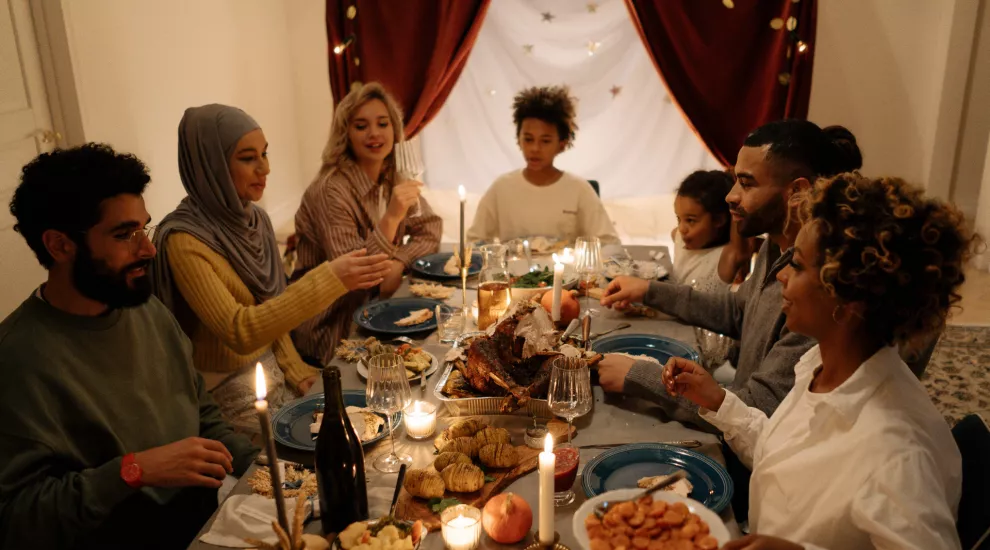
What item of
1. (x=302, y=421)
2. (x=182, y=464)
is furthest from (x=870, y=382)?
(x=182, y=464)

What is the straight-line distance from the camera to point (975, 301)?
415cm

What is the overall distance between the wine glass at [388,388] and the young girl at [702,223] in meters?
1.44

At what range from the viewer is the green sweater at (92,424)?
1391mm

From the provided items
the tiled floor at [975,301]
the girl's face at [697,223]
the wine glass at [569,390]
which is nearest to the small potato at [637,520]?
the wine glass at [569,390]

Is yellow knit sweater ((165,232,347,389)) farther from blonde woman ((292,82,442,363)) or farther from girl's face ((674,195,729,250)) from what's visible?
girl's face ((674,195,729,250))

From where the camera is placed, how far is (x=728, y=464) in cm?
177

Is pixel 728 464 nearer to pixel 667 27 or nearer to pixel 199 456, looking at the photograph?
pixel 199 456

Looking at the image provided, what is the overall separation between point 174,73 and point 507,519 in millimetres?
Result: 3425

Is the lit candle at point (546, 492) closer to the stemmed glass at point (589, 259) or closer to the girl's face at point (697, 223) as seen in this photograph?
the stemmed glass at point (589, 259)

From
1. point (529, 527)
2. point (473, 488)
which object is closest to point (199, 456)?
point (473, 488)

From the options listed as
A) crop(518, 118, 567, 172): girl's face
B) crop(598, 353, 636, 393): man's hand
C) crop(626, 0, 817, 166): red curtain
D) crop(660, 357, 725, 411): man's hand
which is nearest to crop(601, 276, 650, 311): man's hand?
crop(598, 353, 636, 393): man's hand

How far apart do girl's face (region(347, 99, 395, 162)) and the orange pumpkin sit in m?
1.97

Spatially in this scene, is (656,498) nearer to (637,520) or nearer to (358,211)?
(637,520)

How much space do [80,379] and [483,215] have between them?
2163mm
